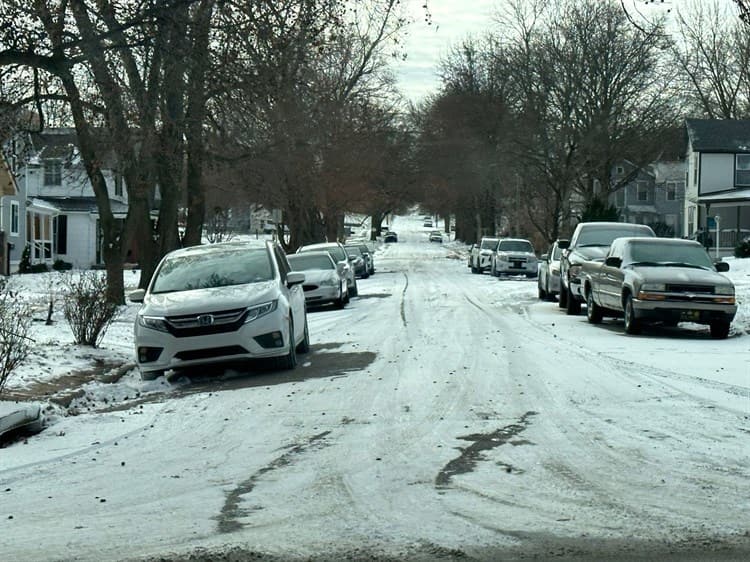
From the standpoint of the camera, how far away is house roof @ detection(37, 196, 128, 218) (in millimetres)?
59438

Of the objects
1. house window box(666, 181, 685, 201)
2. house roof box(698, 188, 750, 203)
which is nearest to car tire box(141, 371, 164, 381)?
house roof box(698, 188, 750, 203)

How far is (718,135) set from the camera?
204ft

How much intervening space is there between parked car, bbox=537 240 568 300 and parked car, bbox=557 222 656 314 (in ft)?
5.26

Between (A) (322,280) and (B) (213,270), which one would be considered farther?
(A) (322,280)

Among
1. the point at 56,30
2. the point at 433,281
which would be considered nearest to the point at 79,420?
the point at 56,30

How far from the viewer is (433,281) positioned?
44938mm

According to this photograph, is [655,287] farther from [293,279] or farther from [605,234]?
[293,279]

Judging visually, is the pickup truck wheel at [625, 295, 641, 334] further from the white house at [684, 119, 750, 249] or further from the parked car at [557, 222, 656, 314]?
the white house at [684, 119, 750, 249]

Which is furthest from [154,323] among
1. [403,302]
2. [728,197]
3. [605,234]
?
[728,197]

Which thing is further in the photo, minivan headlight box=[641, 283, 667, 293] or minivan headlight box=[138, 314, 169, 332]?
minivan headlight box=[641, 283, 667, 293]

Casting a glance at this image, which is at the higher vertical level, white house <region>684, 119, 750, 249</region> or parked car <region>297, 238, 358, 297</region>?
white house <region>684, 119, 750, 249</region>

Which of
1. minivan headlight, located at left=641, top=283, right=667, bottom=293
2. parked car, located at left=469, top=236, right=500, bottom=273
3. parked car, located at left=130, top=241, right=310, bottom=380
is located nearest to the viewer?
parked car, located at left=130, top=241, right=310, bottom=380

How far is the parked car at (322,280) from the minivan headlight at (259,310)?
41.0 ft

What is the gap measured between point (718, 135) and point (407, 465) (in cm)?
5741
